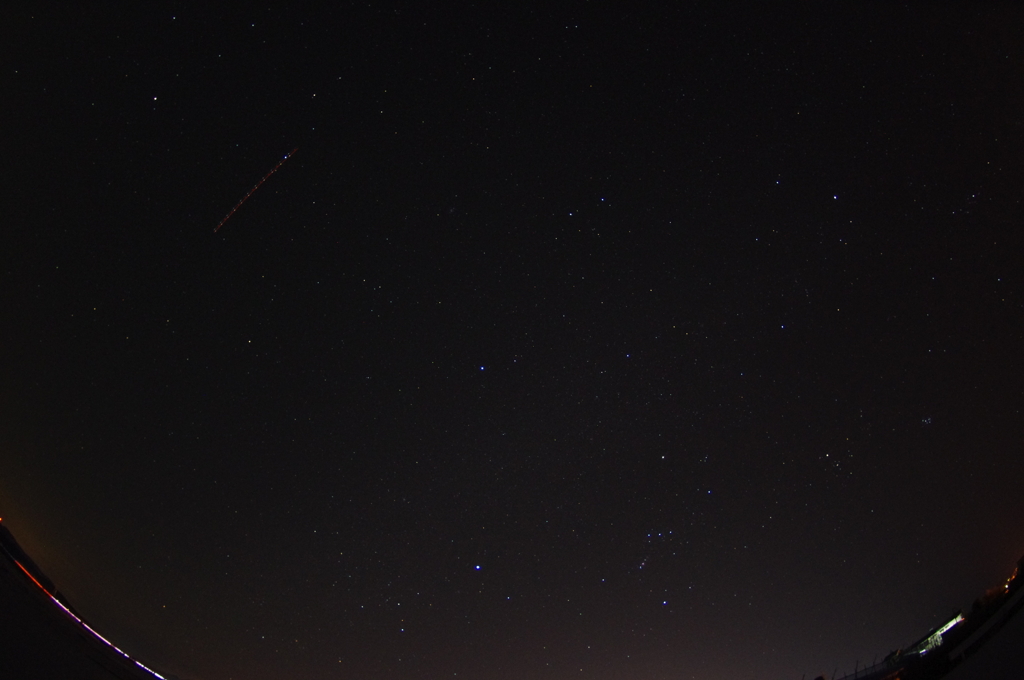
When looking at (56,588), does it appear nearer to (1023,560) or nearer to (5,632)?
(5,632)

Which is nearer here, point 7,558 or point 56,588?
point 7,558

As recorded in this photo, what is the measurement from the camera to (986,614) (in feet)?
13.4

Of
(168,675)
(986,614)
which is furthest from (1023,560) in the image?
(168,675)

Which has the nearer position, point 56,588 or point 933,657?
point 933,657

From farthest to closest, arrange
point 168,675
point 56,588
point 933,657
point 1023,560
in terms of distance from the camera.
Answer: point 168,675 → point 56,588 → point 933,657 → point 1023,560

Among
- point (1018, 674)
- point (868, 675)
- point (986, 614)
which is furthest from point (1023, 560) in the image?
point (868, 675)

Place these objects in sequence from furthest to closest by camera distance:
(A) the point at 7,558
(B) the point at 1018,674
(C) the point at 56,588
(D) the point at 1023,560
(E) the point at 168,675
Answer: (E) the point at 168,675
(C) the point at 56,588
(A) the point at 7,558
(D) the point at 1023,560
(B) the point at 1018,674

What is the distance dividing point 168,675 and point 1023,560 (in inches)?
359

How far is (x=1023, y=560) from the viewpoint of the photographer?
4.02m

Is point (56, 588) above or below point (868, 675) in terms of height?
above

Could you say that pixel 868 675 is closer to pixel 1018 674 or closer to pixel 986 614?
pixel 986 614

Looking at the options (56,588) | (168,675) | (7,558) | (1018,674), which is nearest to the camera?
(1018,674)

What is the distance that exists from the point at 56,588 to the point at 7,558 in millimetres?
766

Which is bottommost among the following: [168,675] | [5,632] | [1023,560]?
[1023,560]
